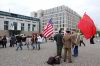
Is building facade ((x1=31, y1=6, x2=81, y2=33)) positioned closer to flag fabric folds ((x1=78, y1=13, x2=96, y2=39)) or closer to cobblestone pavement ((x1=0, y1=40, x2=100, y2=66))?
cobblestone pavement ((x1=0, y1=40, x2=100, y2=66))

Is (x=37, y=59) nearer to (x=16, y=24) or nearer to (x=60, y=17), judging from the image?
(x=16, y=24)

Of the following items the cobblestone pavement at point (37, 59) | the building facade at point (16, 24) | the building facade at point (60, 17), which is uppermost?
the building facade at point (60, 17)

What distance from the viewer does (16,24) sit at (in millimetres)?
72312

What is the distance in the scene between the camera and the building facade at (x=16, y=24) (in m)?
66.4

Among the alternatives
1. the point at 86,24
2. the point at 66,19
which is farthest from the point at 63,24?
the point at 86,24

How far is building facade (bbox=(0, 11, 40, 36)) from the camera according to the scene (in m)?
66.4

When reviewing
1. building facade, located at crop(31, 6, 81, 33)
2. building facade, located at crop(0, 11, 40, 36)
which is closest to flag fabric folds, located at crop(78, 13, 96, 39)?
building facade, located at crop(0, 11, 40, 36)

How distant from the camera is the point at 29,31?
79.6m

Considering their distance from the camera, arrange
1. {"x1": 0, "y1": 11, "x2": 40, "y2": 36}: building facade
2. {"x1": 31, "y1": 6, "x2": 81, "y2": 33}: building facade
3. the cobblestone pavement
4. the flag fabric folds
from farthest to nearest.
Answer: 1. {"x1": 31, "y1": 6, "x2": 81, "y2": 33}: building facade
2. {"x1": 0, "y1": 11, "x2": 40, "y2": 36}: building facade
3. the flag fabric folds
4. the cobblestone pavement

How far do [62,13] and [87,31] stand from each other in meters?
116

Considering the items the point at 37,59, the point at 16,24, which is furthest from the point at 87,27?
the point at 16,24

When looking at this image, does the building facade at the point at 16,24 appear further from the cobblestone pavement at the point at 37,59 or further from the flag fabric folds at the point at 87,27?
the flag fabric folds at the point at 87,27

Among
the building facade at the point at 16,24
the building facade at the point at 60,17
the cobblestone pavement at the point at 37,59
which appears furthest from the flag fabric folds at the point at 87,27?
the building facade at the point at 60,17

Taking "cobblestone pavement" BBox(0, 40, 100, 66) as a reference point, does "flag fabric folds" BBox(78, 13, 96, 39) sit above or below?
above
